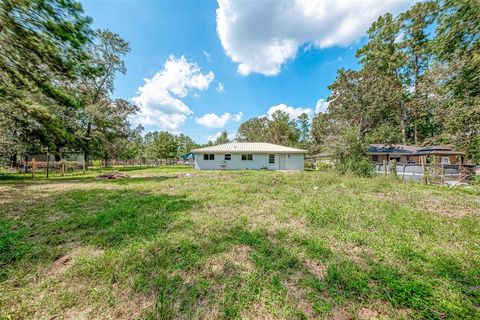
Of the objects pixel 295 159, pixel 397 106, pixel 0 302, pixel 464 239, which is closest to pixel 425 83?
pixel 295 159

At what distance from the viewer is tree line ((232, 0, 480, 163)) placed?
30.6 ft

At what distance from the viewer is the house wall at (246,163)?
20094 millimetres

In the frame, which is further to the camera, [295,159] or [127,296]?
[295,159]

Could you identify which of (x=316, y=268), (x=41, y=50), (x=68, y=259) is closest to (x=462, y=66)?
(x=316, y=268)

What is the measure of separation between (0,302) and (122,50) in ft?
91.3

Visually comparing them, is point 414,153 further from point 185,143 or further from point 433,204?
point 185,143

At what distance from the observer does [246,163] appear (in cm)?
2034

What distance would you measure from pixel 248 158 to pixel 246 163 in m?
0.59

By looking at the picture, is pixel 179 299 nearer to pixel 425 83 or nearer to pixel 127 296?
pixel 127 296

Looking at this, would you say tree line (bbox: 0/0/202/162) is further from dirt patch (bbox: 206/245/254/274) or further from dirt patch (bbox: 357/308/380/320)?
dirt patch (bbox: 357/308/380/320)

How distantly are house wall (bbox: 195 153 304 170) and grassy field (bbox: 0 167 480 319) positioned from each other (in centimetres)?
1500

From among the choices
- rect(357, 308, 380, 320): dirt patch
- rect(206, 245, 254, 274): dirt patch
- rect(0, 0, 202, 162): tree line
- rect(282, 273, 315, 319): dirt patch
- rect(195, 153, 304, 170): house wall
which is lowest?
rect(357, 308, 380, 320): dirt patch

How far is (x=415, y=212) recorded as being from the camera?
482 cm

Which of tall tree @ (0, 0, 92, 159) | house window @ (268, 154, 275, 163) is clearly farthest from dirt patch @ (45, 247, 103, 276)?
house window @ (268, 154, 275, 163)
